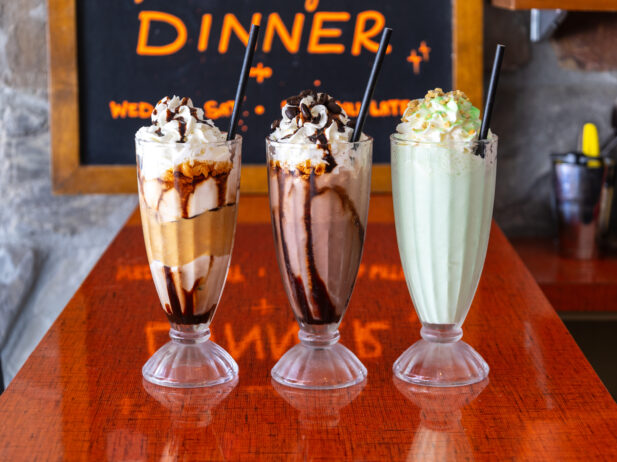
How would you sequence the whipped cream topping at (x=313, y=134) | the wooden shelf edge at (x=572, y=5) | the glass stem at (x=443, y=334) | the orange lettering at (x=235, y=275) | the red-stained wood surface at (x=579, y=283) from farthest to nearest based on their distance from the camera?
1. the red-stained wood surface at (x=579, y=283)
2. the wooden shelf edge at (x=572, y=5)
3. the orange lettering at (x=235, y=275)
4. the glass stem at (x=443, y=334)
5. the whipped cream topping at (x=313, y=134)

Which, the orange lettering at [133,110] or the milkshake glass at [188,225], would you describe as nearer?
the milkshake glass at [188,225]

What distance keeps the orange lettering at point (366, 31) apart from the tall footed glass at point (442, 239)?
1235 millimetres

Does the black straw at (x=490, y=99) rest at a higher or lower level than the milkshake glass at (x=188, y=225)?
higher

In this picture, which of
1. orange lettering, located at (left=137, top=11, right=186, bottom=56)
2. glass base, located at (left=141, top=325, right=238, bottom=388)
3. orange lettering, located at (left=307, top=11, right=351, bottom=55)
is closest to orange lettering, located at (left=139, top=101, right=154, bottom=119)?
A: orange lettering, located at (left=137, top=11, right=186, bottom=56)

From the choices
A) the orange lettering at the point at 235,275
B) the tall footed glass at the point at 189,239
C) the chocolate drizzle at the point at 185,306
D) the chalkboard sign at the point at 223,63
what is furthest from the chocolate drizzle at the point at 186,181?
the chalkboard sign at the point at 223,63

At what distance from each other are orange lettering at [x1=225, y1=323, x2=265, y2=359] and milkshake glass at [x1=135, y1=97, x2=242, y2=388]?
0.07 m

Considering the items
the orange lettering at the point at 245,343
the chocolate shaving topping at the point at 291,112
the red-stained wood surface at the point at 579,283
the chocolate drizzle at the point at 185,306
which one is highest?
the chocolate shaving topping at the point at 291,112

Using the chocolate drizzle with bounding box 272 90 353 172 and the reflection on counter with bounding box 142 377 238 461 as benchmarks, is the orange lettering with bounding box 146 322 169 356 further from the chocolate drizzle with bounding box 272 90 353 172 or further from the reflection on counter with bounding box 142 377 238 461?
the chocolate drizzle with bounding box 272 90 353 172

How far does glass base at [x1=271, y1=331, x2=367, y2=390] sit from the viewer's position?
114 centimetres

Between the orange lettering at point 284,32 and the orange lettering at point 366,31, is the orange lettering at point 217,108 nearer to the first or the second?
the orange lettering at point 284,32

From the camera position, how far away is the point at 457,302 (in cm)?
118

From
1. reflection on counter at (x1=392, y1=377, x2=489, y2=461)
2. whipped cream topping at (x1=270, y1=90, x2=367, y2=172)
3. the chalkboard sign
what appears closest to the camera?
reflection on counter at (x1=392, y1=377, x2=489, y2=461)

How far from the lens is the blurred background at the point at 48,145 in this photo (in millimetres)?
2334

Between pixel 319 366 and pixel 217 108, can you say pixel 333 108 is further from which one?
pixel 217 108
